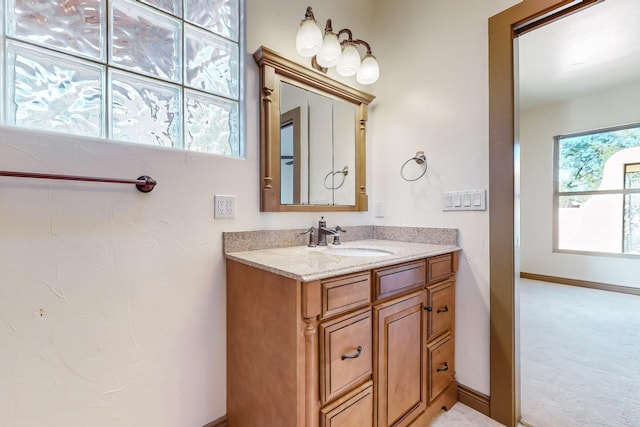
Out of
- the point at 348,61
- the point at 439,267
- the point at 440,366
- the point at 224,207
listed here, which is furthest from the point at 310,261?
the point at 348,61

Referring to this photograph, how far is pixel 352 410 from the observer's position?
1.07 m

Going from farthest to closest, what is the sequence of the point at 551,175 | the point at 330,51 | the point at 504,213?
the point at 551,175
the point at 330,51
the point at 504,213

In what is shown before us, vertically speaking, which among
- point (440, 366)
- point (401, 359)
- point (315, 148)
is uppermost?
point (315, 148)

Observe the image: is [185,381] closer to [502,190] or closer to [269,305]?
[269,305]

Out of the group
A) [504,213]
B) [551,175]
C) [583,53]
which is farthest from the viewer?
[551,175]

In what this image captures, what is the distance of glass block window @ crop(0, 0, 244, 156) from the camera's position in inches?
38.7

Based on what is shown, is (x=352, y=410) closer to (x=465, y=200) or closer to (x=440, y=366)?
(x=440, y=366)

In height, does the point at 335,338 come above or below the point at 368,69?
below

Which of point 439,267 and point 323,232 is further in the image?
point 323,232

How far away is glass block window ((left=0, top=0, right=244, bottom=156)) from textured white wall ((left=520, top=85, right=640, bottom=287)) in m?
4.53

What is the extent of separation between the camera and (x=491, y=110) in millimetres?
1466

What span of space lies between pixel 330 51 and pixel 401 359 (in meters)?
1.57

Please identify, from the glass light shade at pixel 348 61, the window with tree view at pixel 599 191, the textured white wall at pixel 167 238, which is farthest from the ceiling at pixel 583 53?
the glass light shade at pixel 348 61

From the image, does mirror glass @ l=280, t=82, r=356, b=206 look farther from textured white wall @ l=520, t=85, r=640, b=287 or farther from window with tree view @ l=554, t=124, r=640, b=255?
window with tree view @ l=554, t=124, r=640, b=255
